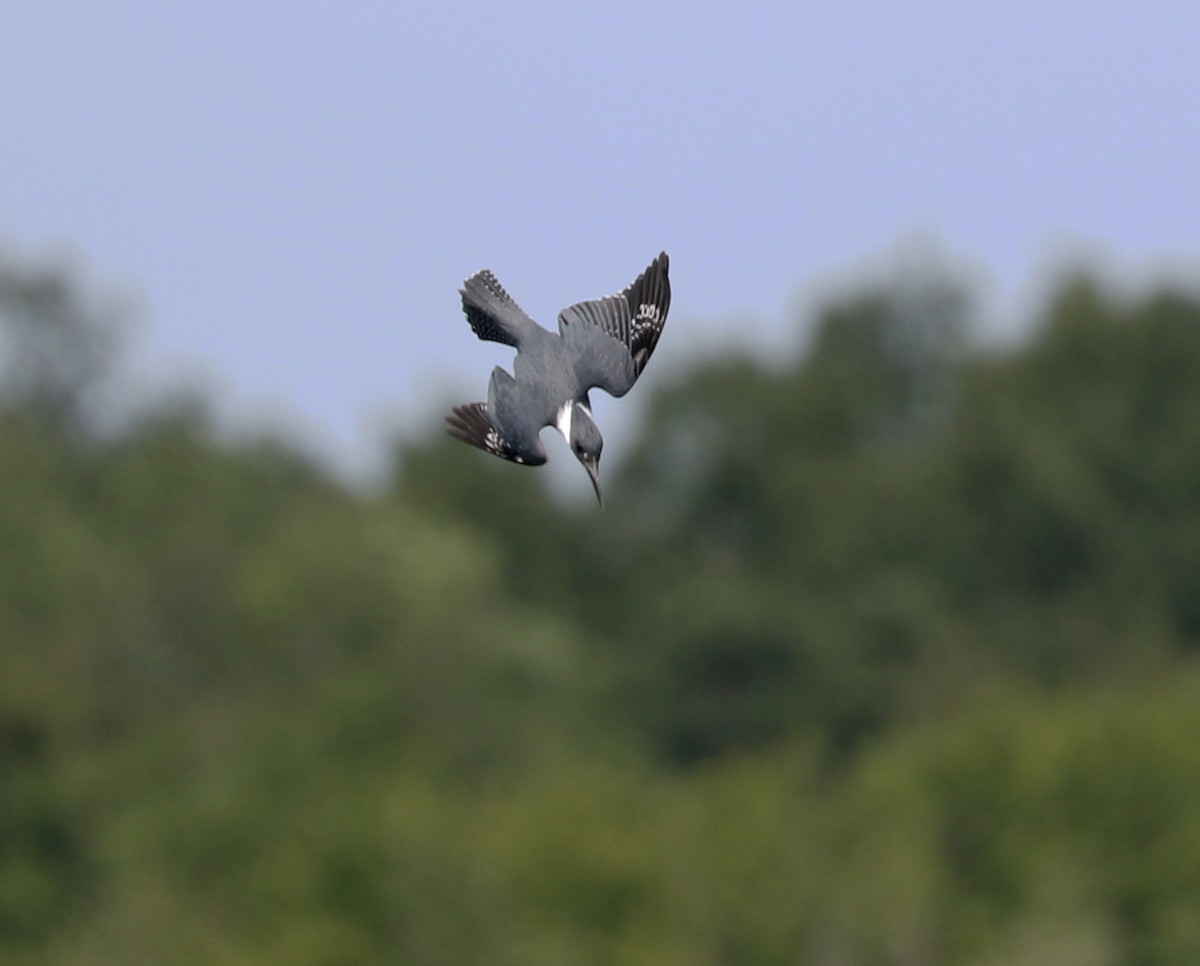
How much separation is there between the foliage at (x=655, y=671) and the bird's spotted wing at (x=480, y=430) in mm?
40212

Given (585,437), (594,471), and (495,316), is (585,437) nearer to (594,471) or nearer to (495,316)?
(594,471)

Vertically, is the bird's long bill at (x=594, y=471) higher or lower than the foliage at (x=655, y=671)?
lower

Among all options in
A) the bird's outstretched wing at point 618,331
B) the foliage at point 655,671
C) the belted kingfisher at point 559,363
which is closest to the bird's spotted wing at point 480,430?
the belted kingfisher at point 559,363

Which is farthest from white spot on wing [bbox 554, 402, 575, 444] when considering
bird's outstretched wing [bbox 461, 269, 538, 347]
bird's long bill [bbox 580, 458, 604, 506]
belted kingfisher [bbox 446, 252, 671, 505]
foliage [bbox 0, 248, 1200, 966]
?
foliage [bbox 0, 248, 1200, 966]

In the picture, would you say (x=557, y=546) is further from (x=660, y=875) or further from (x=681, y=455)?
(x=660, y=875)

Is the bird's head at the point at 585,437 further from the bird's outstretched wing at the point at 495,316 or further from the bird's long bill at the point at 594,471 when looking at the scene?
the bird's outstretched wing at the point at 495,316

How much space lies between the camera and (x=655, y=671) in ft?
312

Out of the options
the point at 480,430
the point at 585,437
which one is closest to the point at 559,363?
the point at 585,437

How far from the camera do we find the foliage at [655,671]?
56.8 metres

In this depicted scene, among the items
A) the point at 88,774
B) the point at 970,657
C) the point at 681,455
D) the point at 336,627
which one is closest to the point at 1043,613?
the point at 970,657

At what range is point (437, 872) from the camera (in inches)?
2064

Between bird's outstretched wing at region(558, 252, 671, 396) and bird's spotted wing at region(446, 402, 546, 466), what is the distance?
28cm

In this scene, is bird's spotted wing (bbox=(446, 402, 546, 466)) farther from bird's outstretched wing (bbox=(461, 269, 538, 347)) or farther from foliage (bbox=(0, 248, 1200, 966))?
foliage (bbox=(0, 248, 1200, 966))

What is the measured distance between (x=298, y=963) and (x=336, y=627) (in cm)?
2610
